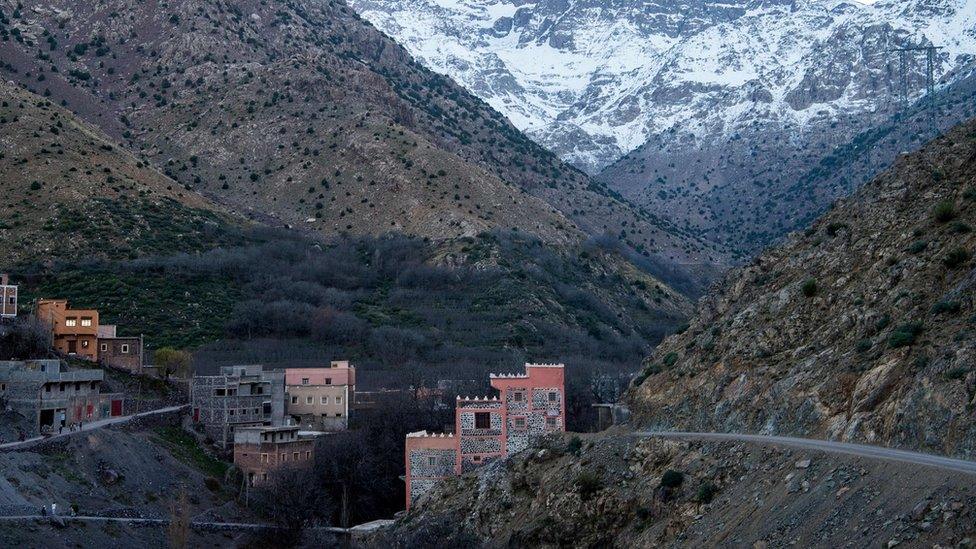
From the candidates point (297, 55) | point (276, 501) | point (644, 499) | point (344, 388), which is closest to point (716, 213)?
point (297, 55)

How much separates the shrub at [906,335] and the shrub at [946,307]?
1.80 ft

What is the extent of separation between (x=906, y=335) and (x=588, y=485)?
12047mm

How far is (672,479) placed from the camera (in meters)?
39.5

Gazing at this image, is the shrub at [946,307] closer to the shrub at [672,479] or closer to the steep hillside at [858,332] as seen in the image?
the steep hillside at [858,332]

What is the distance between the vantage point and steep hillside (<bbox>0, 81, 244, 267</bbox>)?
302 feet

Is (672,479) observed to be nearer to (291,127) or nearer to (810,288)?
(810,288)

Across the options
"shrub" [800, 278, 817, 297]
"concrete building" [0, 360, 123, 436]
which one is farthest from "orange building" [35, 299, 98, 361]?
"shrub" [800, 278, 817, 297]

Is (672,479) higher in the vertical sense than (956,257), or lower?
lower

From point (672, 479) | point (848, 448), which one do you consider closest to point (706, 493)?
point (672, 479)

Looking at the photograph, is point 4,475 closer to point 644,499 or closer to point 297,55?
point 644,499

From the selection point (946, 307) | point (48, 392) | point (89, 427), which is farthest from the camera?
point (89, 427)

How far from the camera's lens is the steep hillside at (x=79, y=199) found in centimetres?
9212

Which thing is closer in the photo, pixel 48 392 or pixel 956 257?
pixel 956 257

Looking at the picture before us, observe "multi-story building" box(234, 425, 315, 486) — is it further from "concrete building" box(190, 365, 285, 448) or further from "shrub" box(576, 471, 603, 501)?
"shrub" box(576, 471, 603, 501)
